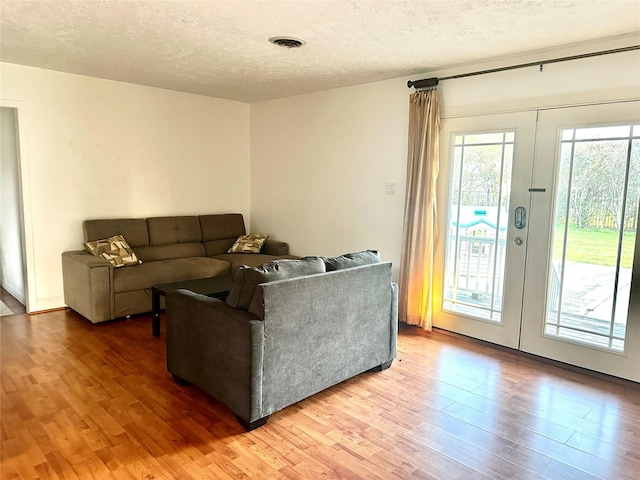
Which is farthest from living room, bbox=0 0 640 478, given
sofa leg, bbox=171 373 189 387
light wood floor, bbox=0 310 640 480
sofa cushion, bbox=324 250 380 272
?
sofa leg, bbox=171 373 189 387

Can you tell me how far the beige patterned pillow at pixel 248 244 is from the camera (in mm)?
5430

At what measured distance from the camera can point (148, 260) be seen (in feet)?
15.7

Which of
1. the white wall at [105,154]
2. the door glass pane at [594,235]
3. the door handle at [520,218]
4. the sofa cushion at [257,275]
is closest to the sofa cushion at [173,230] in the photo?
the white wall at [105,154]

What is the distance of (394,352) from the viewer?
327 centimetres

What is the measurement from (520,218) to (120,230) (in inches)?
153

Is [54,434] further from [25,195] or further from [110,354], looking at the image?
[25,195]

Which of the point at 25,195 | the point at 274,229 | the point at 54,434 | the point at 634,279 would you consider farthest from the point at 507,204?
the point at 25,195

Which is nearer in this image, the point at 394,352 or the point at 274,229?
the point at 394,352

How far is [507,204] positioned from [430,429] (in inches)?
78.3

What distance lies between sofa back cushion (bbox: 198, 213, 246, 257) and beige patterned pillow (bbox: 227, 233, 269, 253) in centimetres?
14

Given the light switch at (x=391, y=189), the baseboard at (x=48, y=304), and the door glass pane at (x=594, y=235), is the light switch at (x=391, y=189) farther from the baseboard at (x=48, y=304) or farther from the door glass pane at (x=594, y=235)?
the baseboard at (x=48, y=304)

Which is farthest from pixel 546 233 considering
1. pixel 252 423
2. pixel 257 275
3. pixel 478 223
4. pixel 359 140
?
pixel 252 423

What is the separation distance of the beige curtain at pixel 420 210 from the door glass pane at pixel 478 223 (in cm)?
18

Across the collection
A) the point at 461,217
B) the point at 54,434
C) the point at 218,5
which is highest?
the point at 218,5
